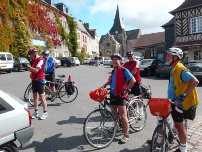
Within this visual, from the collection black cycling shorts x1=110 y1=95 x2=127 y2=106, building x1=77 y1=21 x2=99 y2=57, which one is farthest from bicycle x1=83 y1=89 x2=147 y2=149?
building x1=77 y1=21 x2=99 y2=57

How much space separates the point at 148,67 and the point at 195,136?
2073 cm

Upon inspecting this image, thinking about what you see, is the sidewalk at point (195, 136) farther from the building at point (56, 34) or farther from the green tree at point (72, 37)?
the green tree at point (72, 37)

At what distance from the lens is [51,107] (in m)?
11.8

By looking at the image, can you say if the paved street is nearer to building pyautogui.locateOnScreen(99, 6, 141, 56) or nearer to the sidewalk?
the sidewalk

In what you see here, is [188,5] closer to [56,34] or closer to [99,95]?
[56,34]

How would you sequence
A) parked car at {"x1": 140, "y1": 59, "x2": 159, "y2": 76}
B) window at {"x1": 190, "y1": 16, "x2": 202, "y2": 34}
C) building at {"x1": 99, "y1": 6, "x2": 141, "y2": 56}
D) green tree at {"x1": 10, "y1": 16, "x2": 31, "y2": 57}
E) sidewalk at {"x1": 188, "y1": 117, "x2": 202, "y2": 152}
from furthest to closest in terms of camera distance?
building at {"x1": 99, "y1": 6, "x2": 141, "y2": 56} < green tree at {"x1": 10, "y1": 16, "x2": 31, "y2": 57} < window at {"x1": 190, "y1": 16, "x2": 202, "y2": 34} < parked car at {"x1": 140, "y1": 59, "x2": 159, "y2": 76} < sidewalk at {"x1": 188, "y1": 117, "x2": 202, "y2": 152}

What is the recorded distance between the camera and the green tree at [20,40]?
41737 mm

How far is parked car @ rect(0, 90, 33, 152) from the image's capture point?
553 cm

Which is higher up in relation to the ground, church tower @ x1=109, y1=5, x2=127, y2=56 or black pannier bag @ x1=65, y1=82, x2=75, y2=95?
church tower @ x1=109, y1=5, x2=127, y2=56

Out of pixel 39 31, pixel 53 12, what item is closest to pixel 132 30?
pixel 53 12

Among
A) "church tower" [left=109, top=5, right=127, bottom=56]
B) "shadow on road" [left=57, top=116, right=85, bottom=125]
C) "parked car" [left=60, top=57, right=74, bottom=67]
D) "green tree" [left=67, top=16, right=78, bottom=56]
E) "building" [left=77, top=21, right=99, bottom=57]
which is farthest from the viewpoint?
"church tower" [left=109, top=5, right=127, bottom=56]

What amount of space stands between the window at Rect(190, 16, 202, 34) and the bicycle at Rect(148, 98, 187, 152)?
32.9m

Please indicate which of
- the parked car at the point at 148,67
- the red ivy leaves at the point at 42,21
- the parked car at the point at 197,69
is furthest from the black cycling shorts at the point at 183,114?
the red ivy leaves at the point at 42,21

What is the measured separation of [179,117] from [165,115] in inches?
11.4
